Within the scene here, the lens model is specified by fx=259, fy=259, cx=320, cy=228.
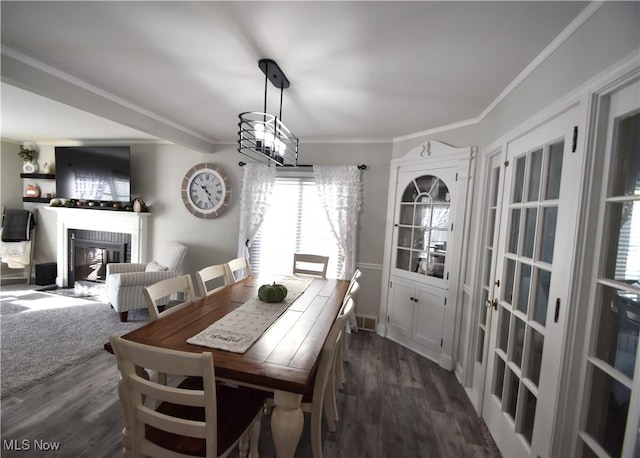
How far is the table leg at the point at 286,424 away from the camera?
1.08 metres

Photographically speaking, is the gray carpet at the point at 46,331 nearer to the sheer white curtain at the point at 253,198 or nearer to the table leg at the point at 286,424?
the sheer white curtain at the point at 253,198

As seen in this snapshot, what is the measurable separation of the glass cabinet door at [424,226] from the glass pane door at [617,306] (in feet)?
5.27

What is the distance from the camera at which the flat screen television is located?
384 centimetres

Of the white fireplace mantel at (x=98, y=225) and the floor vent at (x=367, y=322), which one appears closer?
the floor vent at (x=367, y=322)

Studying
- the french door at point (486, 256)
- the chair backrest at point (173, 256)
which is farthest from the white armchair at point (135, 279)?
the french door at point (486, 256)

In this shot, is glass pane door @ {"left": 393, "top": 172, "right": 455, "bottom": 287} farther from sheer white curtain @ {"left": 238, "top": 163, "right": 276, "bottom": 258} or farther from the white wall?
the white wall

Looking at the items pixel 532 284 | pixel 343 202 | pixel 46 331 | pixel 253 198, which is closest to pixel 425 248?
pixel 343 202


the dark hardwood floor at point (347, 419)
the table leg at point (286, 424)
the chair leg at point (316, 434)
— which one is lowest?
the dark hardwood floor at point (347, 419)

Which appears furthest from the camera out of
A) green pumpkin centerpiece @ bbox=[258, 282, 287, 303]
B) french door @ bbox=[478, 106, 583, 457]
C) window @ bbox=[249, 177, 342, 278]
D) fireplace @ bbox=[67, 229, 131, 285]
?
fireplace @ bbox=[67, 229, 131, 285]

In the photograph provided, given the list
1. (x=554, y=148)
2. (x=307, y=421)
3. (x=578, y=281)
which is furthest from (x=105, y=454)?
(x=554, y=148)

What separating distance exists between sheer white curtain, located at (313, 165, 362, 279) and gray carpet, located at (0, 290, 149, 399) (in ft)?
8.79

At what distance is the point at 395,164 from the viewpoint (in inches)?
122

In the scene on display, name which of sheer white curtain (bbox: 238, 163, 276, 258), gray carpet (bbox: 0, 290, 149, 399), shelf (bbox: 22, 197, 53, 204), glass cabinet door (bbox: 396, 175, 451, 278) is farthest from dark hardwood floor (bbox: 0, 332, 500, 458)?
shelf (bbox: 22, 197, 53, 204)

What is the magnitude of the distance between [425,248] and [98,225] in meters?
4.83
